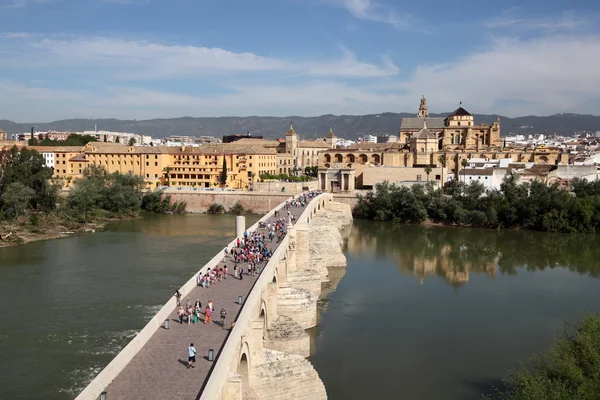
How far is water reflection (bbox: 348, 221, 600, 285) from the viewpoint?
27078mm

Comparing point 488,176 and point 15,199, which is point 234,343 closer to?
point 15,199

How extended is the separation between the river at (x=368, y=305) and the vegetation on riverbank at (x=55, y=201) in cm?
286

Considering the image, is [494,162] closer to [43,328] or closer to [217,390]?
[43,328]

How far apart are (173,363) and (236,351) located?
1.08 metres

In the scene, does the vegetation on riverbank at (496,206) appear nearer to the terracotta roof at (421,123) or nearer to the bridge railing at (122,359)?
the terracotta roof at (421,123)

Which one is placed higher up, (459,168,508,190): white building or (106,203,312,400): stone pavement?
(459,168,508,190): white building

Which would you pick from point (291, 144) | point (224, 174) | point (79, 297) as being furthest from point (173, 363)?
point (291, 144)

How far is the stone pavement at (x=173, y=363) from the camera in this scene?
9031 millimetres

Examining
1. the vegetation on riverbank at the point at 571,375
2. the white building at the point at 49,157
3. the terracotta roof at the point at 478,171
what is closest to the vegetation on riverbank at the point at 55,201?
the white building at the point at 49,157

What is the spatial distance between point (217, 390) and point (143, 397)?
122cm

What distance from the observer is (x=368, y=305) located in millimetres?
20219

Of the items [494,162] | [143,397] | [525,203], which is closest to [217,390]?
[143,397]

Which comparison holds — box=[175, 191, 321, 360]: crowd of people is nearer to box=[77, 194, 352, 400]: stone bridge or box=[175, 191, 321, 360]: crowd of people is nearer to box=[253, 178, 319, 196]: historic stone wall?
box=[77, 194, 352, 400]: stone bridge

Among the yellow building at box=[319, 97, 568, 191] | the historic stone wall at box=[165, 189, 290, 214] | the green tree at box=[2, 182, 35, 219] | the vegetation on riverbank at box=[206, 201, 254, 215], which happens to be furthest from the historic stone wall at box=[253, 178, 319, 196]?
the green tree at box=[2, 182, 35, 219]
